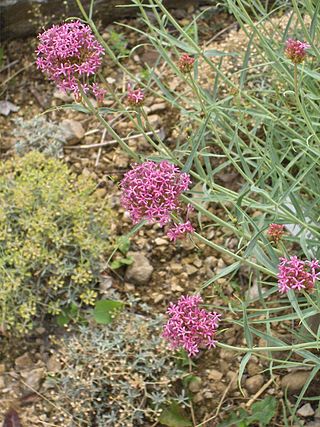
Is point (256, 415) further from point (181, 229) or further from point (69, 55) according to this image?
point (69, 55)

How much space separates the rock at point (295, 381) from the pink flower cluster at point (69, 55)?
143cm

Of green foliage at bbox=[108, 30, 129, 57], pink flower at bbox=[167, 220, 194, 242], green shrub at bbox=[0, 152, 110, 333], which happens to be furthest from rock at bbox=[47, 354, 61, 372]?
green foliage at bbox=[108, 30, 129, 57]

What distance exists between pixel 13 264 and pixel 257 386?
3.51ft

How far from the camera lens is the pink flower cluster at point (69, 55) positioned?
6.79ft

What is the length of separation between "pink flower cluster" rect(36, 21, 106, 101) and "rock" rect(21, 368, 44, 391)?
1.41m

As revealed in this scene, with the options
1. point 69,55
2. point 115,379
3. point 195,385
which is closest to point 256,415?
point 195,385

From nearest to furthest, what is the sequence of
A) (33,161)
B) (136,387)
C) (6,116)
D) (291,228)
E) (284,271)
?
(284,271) < (136,387) < (291,228) < (33,161) < (6,116)

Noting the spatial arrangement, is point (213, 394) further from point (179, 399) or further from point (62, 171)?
point (62, 171)

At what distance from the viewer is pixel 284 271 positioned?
1971mm

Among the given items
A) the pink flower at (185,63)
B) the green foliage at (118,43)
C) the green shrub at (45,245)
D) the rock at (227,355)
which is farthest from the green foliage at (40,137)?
the pink flower at (185,63)

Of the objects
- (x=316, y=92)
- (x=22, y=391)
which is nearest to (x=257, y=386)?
(x=22, y=391)

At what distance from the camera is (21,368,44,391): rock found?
10.3ft

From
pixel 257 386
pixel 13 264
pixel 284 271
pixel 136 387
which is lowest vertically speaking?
pixel 257 386

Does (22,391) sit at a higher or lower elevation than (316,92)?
lower
